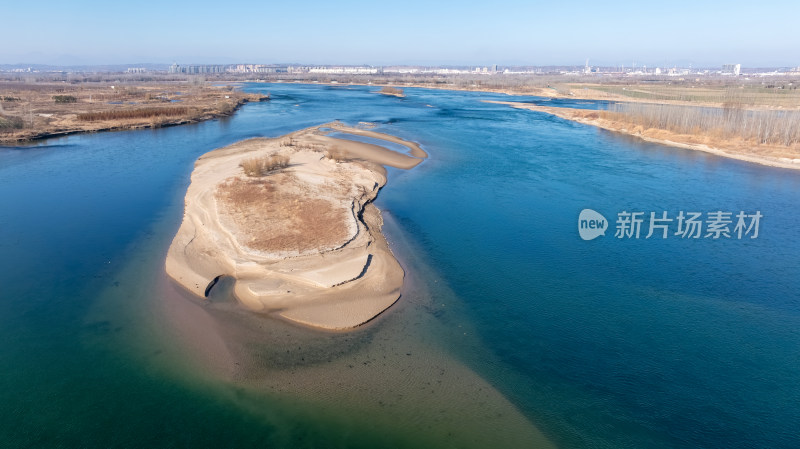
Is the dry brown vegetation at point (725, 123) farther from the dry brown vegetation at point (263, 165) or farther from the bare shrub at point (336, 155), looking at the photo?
the dry brown vegetation at point (263, 165)

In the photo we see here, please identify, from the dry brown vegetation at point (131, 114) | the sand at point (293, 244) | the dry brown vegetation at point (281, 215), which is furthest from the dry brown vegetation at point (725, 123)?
the dry brown vegetation at point (131, 114)

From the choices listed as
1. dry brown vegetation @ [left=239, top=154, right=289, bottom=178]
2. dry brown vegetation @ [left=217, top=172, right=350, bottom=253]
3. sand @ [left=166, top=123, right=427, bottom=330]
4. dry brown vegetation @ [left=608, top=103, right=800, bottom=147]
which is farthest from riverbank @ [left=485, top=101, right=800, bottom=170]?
dry brown vegetation @ [left=239, top=154, right=289, bottom=178]

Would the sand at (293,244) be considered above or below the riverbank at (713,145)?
below

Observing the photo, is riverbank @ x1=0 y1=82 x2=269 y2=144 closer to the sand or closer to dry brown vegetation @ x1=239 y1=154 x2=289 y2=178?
the sand

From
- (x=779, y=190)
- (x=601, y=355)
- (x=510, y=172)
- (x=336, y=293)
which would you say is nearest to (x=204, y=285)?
(x=336, y=293)

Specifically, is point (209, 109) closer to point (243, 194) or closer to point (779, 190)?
point (243, 194)

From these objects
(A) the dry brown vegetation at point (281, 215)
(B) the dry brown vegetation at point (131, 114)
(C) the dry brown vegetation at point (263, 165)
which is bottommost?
(A) the dry brown vegetation at point (281, 215)

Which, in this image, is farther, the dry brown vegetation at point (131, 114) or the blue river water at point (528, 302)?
the dry brown vegetation at point (131, 114)
